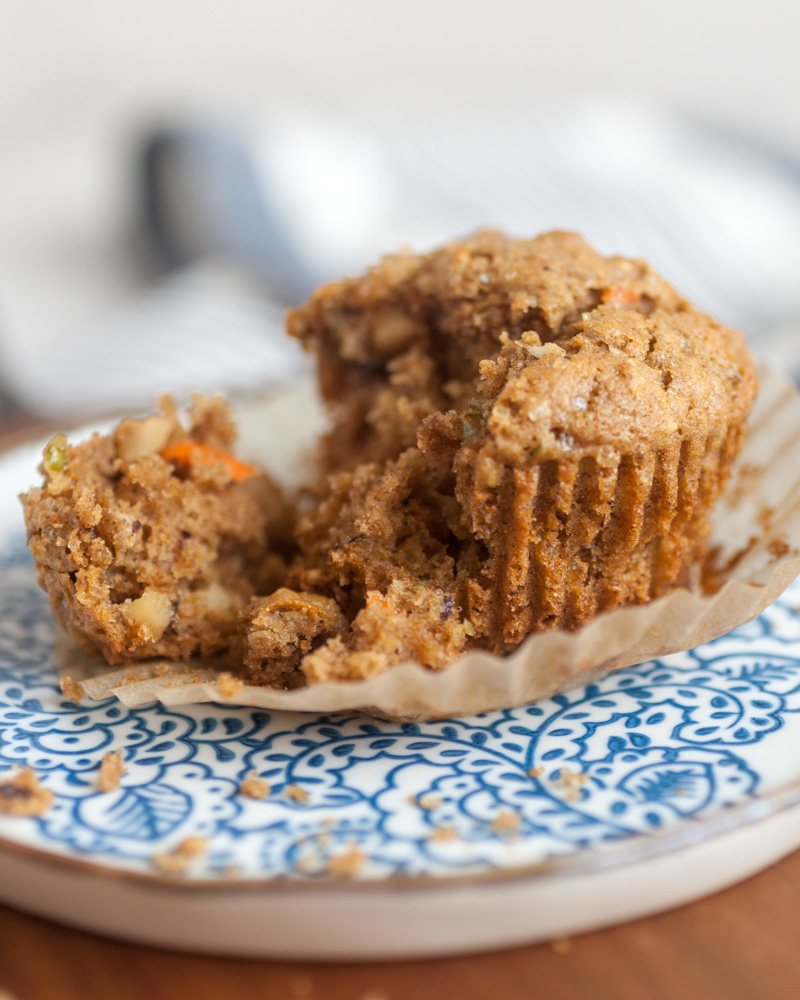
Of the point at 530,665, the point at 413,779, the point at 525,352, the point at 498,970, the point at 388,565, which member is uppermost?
the point at 525,352

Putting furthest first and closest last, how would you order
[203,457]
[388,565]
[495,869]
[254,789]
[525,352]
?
[203,457] < [388,565] < [525,352] < [254,789] < [495,869]

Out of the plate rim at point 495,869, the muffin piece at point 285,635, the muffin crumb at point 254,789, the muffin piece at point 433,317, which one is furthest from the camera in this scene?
the muffin piece at point 433,317

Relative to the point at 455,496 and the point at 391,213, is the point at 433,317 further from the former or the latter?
the point at 391,213

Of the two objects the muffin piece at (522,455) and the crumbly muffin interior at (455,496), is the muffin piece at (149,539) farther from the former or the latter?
the muffin piece at (522,455)

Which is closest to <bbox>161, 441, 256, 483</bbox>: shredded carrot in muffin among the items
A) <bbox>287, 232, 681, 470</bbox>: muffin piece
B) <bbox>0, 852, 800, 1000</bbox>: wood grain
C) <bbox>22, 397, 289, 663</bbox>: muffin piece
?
<bbox>22, 397, 289, 663</bbox>: muffin piece

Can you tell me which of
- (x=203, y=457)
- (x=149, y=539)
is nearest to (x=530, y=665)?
(x=149, y=539)

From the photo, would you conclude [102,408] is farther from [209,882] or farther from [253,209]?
[253,209]

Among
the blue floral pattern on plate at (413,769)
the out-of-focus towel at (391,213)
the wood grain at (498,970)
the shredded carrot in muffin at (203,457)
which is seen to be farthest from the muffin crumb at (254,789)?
the out-of-focus towel at (391,213)

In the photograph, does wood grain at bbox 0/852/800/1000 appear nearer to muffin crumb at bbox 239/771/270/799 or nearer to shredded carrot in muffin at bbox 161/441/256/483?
muffin crumb at bbox 239/771/270/799
